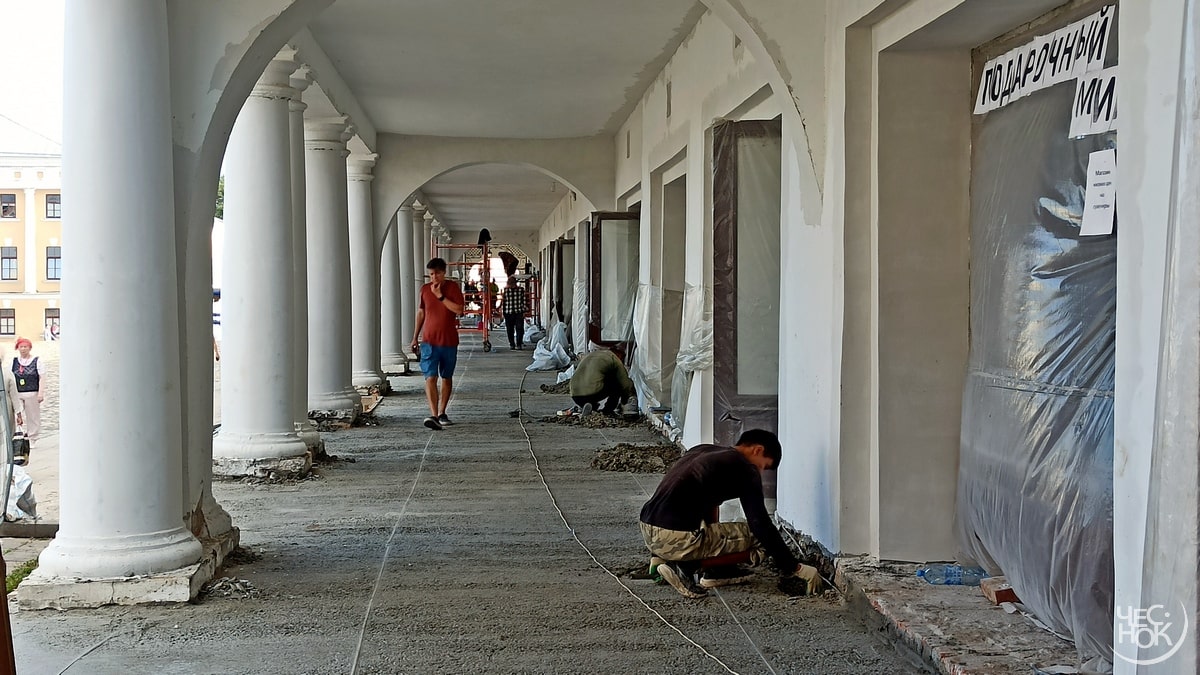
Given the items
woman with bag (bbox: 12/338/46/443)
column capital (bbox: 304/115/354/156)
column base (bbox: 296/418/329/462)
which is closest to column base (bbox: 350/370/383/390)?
column capital (bbox: 304/115/354/156)

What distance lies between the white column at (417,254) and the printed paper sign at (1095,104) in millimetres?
19868

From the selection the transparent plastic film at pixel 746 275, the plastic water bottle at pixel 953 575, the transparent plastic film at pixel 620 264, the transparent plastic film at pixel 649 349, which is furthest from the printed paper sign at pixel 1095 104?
the transparent plastic film at pixel 620 264

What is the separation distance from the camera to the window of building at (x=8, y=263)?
3300 cm

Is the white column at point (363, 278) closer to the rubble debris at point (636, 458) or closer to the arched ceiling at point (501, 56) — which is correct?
the arched ceiling at point (501, 56)

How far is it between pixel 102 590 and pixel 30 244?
28869 mm

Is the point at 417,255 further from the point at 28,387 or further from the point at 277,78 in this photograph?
the point at 277,78

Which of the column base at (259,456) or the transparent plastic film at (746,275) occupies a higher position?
the transparent plastic film at (746,275)

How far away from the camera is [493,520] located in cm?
693

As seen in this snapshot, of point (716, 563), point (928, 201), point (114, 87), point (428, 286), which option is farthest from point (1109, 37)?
point (428, 286)

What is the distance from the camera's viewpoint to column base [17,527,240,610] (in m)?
4.83

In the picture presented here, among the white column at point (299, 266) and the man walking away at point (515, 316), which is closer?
the white column at point (299, 266)

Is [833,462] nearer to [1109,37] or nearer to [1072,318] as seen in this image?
[1072,318]

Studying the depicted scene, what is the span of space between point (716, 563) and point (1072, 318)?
206cm

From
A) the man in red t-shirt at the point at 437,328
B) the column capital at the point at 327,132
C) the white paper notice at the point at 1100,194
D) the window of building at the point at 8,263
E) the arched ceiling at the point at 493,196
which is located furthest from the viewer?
the window of building at the point at 8,263
